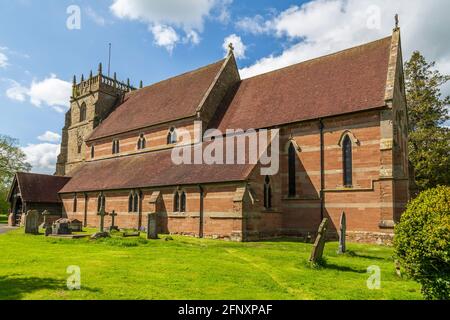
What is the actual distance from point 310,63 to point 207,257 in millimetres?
20770

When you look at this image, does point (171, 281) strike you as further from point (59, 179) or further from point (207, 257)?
point (59, 179)

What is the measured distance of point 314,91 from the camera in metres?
27.2

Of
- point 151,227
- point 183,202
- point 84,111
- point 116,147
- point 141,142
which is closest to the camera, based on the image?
point 151,227

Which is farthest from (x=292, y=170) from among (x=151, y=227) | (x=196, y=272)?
(x=196, y=272)

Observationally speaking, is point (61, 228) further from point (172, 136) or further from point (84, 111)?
point (84, 111)

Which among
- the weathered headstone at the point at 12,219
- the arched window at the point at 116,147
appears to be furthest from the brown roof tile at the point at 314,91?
the weathered headstone at the point at 12,219

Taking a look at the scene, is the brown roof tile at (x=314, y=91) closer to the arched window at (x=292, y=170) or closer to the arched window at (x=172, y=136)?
the arched window at (x=292, y=170)

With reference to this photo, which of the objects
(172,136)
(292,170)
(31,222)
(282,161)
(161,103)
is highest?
(161,103)

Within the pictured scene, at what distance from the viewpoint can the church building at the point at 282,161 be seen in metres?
22.4

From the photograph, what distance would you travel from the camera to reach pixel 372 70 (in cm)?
2541

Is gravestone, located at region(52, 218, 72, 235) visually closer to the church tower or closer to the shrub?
the church tower

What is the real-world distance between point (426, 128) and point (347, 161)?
52.6ft

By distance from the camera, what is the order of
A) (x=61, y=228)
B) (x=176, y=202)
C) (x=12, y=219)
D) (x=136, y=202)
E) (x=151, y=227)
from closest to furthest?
(x=151, y=227)
(x=61, y=228)
(x=176, y=202)
(x=136, y=202)
(x=12, y=219)

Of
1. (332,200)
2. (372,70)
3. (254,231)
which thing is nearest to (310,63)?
(372,70)
